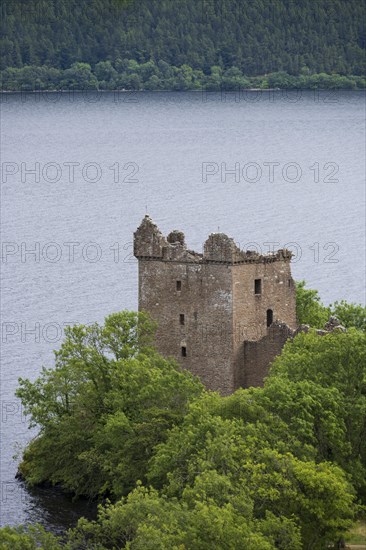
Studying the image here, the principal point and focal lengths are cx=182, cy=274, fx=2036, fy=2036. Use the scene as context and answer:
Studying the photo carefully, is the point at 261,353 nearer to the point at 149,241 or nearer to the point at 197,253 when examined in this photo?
the point at 197,253

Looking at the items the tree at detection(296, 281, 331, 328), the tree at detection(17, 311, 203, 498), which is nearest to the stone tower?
the tree at detection(17, 311, 203, 498)

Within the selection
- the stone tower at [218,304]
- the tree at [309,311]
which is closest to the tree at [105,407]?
the stone tower at [218,304]

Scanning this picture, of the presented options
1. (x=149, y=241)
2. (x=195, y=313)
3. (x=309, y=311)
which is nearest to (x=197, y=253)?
(x=149, y=241)

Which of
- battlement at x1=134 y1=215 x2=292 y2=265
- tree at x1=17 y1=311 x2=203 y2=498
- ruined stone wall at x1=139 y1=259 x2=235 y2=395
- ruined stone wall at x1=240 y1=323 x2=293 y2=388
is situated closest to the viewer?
tree at x1=17 y1=311 x2=203 y2=498

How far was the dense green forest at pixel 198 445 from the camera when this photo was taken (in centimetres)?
7906

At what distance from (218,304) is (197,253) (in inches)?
130

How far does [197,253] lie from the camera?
106250mm

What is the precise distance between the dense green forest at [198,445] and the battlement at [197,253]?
3639 mm

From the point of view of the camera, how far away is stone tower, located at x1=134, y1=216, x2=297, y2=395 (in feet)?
342

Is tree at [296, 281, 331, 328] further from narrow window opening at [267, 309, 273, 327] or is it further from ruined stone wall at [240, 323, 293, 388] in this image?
ruined stone wall at [240, 323, 293, 388]

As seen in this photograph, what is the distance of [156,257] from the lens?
106375 millimetres

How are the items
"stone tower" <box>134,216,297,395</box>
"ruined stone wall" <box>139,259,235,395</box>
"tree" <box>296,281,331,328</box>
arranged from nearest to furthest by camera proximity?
"stone tower" <box>134,216,297,395</box> < "ruined stone wall" <box>139,259,235,395</box> < "tree" <box>296,281,331,328</box>

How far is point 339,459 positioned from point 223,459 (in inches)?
299

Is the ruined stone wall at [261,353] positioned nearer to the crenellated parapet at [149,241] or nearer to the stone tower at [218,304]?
the stone tower at [218,304]
